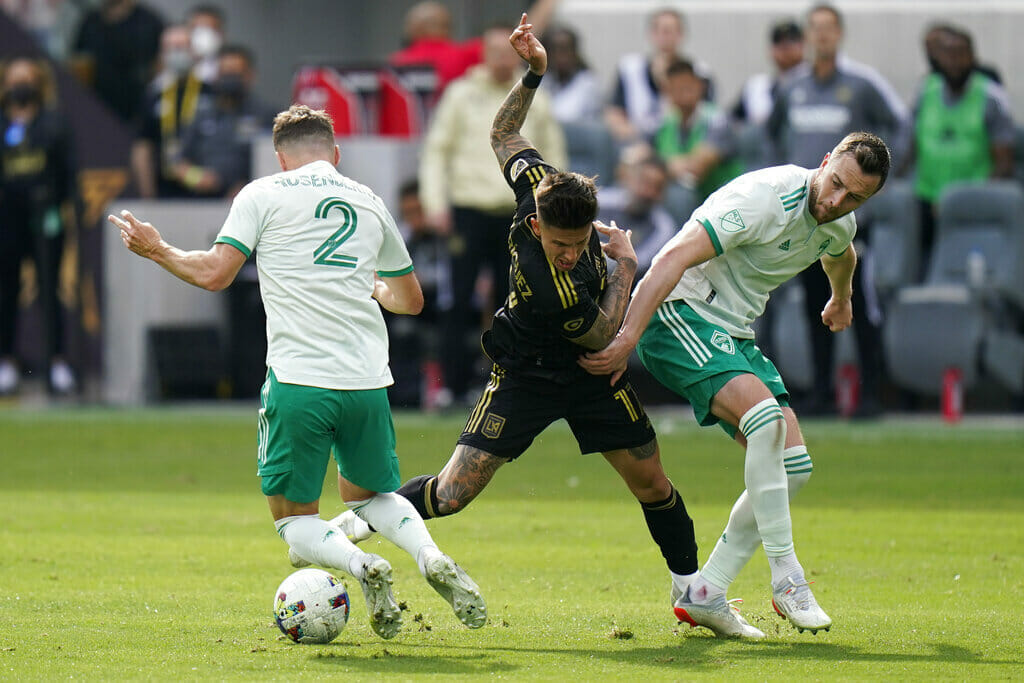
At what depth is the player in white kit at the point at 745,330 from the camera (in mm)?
6344

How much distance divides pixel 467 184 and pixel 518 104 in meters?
7.47

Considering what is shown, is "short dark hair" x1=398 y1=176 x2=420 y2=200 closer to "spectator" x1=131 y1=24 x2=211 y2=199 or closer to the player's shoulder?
"spectator" x1=131 y1=24 x2=211 y2=199

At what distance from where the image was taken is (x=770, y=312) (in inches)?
586

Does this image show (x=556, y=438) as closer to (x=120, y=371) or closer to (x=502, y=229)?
(x=502, y=229)

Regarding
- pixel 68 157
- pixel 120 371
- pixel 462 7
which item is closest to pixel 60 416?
pixel 120 371

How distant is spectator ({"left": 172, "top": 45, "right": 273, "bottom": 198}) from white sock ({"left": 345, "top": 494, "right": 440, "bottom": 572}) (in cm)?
1060

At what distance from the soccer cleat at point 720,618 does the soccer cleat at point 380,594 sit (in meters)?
1.17

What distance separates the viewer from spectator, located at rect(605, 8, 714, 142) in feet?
51.1

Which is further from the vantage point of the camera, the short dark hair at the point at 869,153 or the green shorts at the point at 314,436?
the short dark hair at the point at 869,153

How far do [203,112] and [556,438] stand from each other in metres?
5.51

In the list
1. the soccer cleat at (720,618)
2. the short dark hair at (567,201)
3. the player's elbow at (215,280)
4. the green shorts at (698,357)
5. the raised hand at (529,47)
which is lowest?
the soccer cleat at (720,618)

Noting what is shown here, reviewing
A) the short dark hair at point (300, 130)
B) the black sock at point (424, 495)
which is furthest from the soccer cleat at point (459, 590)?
the short dark hair at point (300, 130)

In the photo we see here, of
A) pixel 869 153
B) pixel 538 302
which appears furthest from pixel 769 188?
pixel 538 302

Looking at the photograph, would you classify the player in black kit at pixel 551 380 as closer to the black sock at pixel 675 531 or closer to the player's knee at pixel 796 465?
the black sock at pixel 675 531
